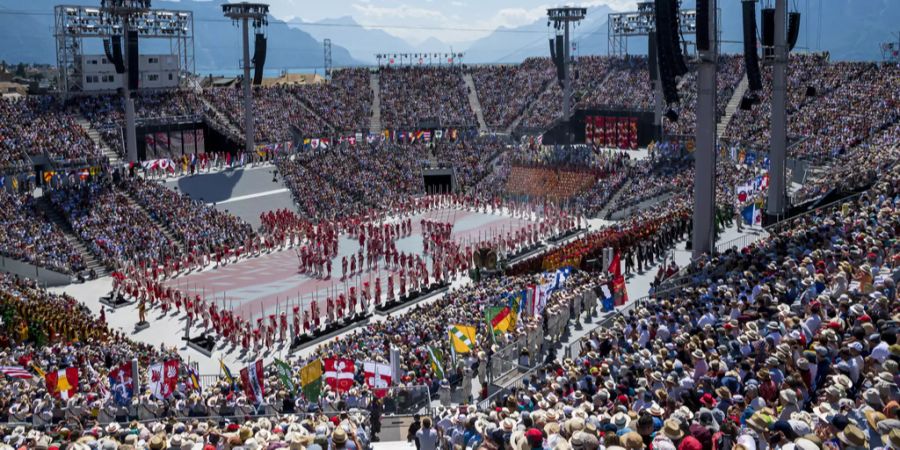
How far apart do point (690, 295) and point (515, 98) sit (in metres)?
54.8

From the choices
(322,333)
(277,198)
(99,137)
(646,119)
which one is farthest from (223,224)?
(646,119)

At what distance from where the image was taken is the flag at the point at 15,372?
18.6m

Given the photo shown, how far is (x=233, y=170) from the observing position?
49094 millimetres

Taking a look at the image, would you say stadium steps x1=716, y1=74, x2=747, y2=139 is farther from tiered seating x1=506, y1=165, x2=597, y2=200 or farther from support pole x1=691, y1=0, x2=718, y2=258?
support pole x1=691, y1=0, x2=718, y2=258

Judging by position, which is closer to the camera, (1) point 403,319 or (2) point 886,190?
(2) point 886,190

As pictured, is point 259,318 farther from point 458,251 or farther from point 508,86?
point 508,86

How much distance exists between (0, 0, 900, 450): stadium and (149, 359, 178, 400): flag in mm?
104

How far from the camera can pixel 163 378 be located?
18.0 meters

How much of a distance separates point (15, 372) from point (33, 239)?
17.4 metres

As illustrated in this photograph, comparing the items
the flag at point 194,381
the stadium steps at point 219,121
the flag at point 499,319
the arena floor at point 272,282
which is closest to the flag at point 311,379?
the flag at point 194,381

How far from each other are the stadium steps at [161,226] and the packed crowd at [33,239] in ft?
14.1

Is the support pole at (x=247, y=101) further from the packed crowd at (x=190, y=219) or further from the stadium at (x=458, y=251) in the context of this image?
the packed crowd at (x=190, y=219)

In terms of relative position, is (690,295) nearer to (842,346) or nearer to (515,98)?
(842,346)

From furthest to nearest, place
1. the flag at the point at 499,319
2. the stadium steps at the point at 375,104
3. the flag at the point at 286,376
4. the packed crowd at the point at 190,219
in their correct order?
the stadium steps at the point at 375,104 < the packed crowd at the point at 190,219 < the flag at the point at 499,319 < the flag at the point at 286,376
